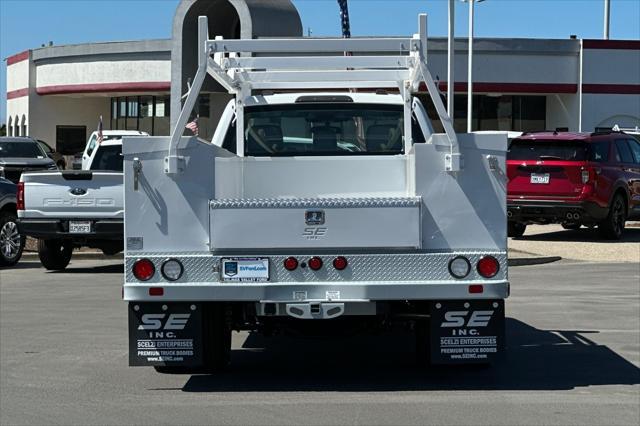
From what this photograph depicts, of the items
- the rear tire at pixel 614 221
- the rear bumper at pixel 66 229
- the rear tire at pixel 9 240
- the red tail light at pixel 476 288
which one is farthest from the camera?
the rear tire at pixel 614 221

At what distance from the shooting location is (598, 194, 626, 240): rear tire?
67.3ft

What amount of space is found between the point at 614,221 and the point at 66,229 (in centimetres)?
1024

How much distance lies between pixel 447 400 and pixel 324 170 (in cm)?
191

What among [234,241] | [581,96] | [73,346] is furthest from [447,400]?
[581,96]

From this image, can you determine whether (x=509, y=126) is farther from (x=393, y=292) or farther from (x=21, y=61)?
(x=393, y=292)

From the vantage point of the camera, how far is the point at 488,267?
7.64 metres

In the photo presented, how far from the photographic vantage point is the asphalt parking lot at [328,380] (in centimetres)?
732

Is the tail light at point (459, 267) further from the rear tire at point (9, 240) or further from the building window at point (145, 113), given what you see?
the building window at point (145, 113)

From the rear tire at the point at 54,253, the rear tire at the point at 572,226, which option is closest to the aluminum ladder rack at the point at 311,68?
the rear tire at the point at 54,253

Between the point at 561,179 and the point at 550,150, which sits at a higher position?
the point at 550,150

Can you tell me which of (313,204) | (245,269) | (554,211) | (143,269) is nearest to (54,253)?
(554,211)

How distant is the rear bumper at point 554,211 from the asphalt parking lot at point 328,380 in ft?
24.0

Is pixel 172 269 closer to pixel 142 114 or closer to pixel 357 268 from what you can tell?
pixel 357 268

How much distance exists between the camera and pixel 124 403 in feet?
25.2
